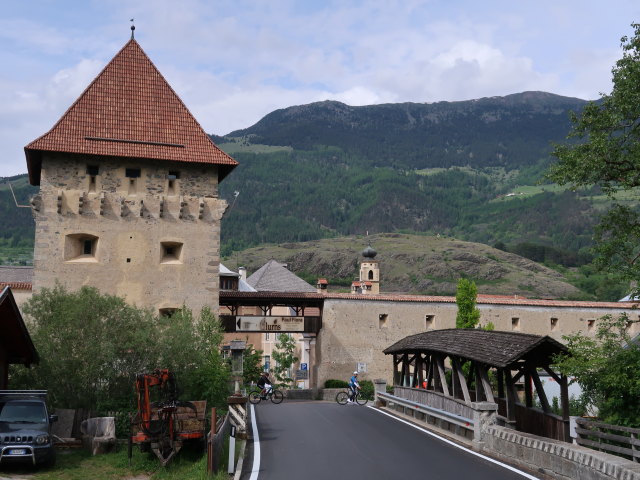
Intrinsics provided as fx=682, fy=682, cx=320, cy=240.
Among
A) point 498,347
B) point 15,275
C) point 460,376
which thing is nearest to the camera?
point 498,347

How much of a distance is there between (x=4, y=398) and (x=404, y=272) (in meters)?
131

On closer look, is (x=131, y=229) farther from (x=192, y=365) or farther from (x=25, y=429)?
(x=25, y=429)

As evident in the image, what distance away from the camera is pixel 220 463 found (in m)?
14.8

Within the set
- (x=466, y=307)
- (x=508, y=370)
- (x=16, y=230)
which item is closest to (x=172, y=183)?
(x=508, y=370)

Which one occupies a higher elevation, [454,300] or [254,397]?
[454,300]

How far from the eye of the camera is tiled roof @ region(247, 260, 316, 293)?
72.1 meters

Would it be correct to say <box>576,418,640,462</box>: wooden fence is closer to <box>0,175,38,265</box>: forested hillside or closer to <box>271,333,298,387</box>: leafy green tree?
<box>271,333,298,387</box>: leafy green tree

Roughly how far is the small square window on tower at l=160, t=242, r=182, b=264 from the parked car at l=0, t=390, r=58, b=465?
1298 cm

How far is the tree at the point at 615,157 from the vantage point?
19.4 meters

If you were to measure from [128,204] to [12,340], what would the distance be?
1205 cm

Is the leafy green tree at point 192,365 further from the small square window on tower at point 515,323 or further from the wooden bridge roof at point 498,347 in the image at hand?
the small square window on tower at point 515,323

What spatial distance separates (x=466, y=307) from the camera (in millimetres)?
40625

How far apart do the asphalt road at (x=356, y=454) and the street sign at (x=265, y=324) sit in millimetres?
17327

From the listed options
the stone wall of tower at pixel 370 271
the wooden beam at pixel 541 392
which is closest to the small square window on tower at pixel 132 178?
the wooden beam at pixel 541 392
